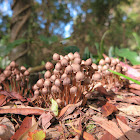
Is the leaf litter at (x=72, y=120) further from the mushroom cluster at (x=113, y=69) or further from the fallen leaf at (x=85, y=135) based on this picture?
the mushroom cluster at (x=113, y=69)

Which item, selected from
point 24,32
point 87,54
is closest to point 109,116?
point 87,54

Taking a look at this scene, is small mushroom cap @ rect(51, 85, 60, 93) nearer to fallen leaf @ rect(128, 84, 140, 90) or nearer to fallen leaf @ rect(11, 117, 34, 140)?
fallen leaf @ rect(11, 117, 34, 140)

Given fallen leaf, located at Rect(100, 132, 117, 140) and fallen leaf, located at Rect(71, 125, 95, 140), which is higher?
fallen leaf, located at Rect(71, 125, 95, 140)

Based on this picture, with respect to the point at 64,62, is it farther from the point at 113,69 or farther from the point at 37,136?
the point at 113,69

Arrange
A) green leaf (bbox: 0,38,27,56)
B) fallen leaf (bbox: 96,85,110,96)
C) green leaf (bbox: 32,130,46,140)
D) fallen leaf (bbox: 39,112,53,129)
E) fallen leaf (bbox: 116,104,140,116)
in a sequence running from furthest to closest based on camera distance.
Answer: green leaf (bbox: 0,38,27,56)
fallen leaf (bbox: 96,85,110,96)
fallen leaf (bbox: 116,104,140,116)
fallen leaf (bbox: 39,112,53,129)
green leaf (bbox: 32,130,46,140)

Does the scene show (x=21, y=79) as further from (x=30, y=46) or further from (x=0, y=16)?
(x=0, y=16)

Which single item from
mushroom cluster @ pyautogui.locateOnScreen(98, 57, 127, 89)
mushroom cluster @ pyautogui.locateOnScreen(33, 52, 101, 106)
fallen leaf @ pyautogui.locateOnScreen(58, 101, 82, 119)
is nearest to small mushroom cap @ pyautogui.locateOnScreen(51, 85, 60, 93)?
mushroom cluster @ pyautogui.locateOnScreen(33, 52, 101, 106)

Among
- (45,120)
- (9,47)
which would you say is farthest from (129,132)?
(9,47)
